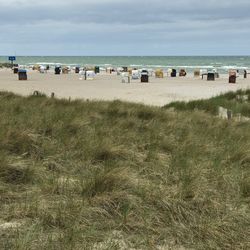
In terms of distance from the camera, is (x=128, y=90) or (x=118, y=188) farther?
(x=128, y=90)

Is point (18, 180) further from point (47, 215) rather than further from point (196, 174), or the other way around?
point (196, 174)

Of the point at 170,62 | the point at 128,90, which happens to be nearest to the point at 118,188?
the point at 128,90

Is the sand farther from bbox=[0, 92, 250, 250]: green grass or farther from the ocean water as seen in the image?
the ocean water

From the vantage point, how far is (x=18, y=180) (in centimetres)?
386

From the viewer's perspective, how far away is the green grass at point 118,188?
285 centimetres

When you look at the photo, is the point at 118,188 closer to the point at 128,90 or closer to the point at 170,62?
the point at 128,90

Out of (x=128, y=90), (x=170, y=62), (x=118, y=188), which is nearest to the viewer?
(x=118, y=188)

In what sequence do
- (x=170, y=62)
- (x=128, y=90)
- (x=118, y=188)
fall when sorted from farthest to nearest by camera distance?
(x=170, y=62) → (x=128, y=90) → (x=118, y=188)

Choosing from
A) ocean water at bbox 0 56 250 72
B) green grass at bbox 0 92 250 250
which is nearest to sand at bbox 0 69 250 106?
green grass at bbox 0 92 250 250

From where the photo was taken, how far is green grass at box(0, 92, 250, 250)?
9.36ft

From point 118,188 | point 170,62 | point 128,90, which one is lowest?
point 128,90

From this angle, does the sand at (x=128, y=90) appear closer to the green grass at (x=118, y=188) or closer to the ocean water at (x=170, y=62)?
the green grass at (x=118, y=188)

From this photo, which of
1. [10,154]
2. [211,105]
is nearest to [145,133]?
[10,154]

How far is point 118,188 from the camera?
3564 mm
